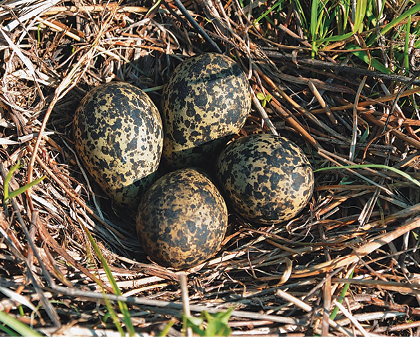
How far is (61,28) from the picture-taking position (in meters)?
2.36

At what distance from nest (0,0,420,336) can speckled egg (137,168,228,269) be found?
0.14 meters

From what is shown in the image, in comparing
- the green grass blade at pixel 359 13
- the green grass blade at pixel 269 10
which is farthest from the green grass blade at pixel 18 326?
the green grass blade at pixel 359 13

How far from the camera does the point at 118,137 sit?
213 centimetres

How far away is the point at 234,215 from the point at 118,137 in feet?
3.08

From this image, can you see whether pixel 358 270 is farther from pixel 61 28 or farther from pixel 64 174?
pixel 61 28

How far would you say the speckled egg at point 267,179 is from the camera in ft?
6.99

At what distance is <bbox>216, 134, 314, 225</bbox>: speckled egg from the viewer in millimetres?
2131

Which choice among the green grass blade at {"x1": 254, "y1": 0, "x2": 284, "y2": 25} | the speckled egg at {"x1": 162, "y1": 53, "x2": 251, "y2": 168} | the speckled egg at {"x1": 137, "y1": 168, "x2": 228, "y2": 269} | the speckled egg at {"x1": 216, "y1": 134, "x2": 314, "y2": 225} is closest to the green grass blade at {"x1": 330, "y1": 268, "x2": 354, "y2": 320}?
the speckled egg at {"x1": 216, "y1": 134, "x2": 314, "y2": 225}

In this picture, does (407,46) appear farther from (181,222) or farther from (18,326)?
(18,326)

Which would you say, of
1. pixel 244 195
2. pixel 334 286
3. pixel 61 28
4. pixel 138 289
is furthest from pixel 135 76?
pixel 334 286

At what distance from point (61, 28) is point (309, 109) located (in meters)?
1.68

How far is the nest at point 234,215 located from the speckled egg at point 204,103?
9.5 inches

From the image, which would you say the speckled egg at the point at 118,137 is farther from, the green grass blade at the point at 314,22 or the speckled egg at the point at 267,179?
the green grass blade at the point at 314,22

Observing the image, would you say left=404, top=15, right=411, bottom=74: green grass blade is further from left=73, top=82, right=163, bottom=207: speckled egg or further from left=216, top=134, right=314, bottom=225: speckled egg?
left=73, top=82, right=163, bottom=207: speckled egg
